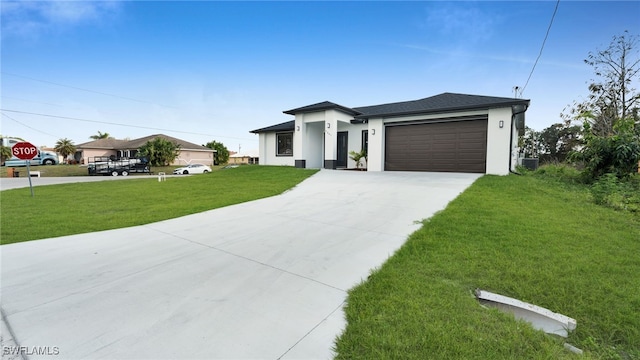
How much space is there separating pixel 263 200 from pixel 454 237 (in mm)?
5440

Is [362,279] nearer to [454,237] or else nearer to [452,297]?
[452,297]

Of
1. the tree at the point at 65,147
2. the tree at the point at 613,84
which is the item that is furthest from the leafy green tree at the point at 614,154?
the tree at the point at 65,147

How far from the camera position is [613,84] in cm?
1645

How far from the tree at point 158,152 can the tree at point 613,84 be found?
3588 cm

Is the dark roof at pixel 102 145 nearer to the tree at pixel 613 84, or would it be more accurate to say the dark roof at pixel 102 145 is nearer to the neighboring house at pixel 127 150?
the neighboring house at pixel 127 150

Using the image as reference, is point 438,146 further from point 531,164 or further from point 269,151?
point 269,151

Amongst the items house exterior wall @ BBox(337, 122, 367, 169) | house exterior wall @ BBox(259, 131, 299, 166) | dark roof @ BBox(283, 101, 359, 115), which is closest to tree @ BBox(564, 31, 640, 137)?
house exterior wall @ BBox(337, 122, 367, 169)

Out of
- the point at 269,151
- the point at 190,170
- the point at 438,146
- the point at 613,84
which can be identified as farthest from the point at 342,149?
the point at 190,170

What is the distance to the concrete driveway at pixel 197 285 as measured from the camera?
1.93 metres

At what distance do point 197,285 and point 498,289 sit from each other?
3.10 metres

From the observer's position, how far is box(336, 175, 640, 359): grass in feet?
6.15

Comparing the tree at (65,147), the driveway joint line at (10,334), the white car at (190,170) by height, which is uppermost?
the tree at (65,147)

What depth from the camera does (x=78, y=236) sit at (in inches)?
182

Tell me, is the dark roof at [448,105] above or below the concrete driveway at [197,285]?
above
